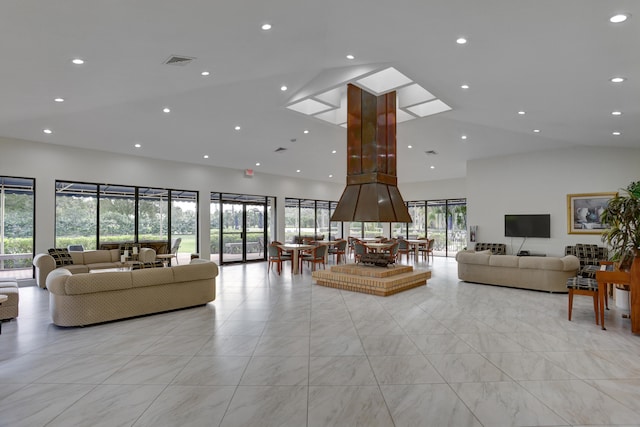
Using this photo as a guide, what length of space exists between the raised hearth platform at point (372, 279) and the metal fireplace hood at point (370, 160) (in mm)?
1140

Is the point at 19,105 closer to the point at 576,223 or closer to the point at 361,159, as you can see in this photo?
the point at 361,159

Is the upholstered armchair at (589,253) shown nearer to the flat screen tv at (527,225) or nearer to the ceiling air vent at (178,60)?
the flat screen tv at (527,225)

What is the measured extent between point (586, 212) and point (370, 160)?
5808 millimetres

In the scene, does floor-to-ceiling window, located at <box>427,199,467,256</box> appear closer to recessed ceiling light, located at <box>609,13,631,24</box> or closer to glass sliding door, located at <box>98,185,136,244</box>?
glass sliding door, located at <box>98,185,136,244</box>

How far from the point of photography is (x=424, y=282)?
314 inches

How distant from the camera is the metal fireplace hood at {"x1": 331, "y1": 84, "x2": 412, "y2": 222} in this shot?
7426 mm

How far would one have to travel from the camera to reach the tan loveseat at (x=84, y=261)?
24.3 ft

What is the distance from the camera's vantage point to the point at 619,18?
305cm

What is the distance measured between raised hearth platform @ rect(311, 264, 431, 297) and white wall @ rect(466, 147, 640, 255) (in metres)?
3.78

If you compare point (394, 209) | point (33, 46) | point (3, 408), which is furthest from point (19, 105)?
point (394, 209)

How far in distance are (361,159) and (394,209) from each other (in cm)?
134

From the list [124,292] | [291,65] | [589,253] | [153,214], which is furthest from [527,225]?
[153,214]

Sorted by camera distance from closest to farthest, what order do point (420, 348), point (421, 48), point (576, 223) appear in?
1. point (420, 348)
2. point (421, 48)
3. point (576, 223)

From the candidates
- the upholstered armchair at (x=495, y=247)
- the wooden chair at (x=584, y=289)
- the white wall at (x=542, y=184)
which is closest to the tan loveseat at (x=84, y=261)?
the wooden chair at (x=584, y=289)
